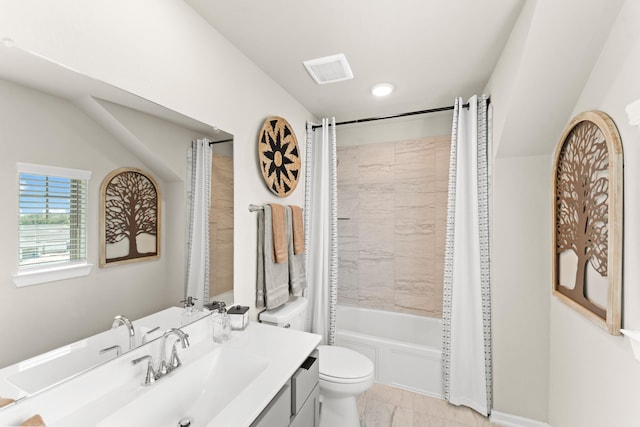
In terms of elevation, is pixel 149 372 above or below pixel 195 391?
above

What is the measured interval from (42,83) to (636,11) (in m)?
2.04

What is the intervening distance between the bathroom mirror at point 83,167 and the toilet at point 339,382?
34.8 inches

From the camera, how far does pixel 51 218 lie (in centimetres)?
85

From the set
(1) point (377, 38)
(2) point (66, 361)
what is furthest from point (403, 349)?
(1) point (377, 38)

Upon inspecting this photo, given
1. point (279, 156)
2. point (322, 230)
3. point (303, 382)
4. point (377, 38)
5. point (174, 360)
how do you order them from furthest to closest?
point (322, 230) → point (279, 156) → point (377, 38) → point (303, 382) → point (174, 360)

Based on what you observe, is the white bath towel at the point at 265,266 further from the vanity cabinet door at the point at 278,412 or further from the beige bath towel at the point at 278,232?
the vanity cabinet door at the point at 278,412

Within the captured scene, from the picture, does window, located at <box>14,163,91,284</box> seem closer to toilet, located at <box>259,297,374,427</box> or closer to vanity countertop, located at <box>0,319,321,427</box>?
vanity countertop, located at <box>0,319,321,427</box>

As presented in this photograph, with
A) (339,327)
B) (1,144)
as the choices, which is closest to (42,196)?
(1,144)

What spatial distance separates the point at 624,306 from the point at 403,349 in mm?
1478

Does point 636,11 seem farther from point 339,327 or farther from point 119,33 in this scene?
point 339,327

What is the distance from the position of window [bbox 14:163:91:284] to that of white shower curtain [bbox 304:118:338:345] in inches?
68.7

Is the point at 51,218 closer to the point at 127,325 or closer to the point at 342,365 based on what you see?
the point at 127,325

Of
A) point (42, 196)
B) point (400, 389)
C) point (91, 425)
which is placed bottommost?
point (400, 389)

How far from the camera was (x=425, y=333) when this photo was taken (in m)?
2.76
